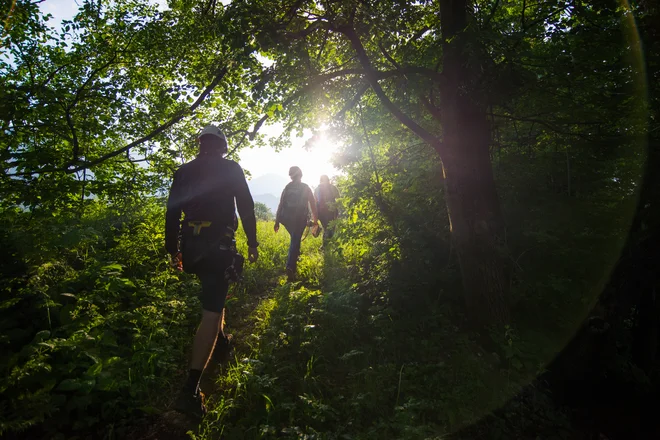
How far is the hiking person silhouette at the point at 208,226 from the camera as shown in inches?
109

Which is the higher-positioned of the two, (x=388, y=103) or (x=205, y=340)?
(x=388, y=103)

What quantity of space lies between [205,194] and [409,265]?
110 inches

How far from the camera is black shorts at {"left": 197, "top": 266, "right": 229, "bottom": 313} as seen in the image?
280cm

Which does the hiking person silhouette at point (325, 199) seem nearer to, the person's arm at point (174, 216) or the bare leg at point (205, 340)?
the person's arm at point (174, 216)

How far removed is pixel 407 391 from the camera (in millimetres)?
2643

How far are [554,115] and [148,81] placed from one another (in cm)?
742

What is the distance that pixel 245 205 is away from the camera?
10.5 feet

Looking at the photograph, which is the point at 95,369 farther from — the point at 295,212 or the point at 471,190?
the point at 295,212

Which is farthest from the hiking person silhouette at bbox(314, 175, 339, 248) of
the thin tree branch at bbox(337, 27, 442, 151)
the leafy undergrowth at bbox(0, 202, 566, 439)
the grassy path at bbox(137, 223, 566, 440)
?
the thin tree branch at bbox(337, 27, 442, 151)

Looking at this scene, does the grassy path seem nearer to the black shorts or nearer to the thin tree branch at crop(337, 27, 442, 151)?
the black shorts

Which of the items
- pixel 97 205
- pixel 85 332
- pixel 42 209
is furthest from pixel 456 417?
pixel 97 205

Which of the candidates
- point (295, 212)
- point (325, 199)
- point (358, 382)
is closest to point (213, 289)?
point (358, 382)

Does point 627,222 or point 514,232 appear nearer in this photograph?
point 627,222

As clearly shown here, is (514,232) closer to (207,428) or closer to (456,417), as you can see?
(456,417)
